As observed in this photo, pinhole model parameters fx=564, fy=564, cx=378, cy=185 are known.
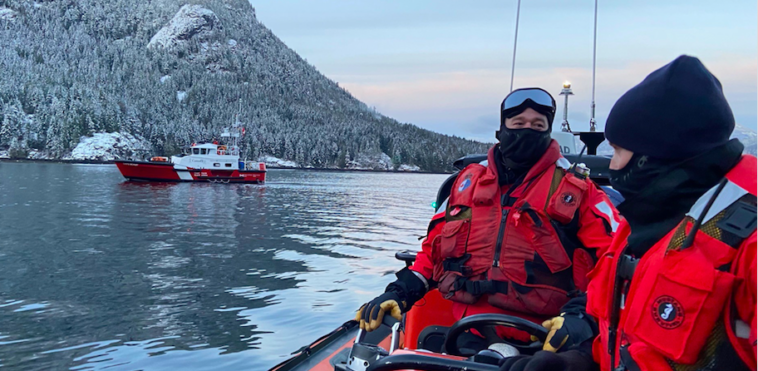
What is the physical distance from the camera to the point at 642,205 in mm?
1373

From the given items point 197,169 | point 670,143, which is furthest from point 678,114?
point 197,169

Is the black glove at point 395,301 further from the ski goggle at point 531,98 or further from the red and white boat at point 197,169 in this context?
the red and white boat at point 197,169

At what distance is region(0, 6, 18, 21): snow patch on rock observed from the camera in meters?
175

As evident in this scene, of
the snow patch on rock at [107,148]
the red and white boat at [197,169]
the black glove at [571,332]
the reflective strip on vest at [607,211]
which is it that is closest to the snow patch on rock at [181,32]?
the snow patch on rock at [107,148]

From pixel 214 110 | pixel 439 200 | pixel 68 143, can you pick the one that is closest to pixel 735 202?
pixel 439 200

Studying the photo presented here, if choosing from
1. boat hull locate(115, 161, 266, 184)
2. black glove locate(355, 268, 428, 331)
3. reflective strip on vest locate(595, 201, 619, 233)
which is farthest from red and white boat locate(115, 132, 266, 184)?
reflective strip on vest locate(595, 201, 619, 233)

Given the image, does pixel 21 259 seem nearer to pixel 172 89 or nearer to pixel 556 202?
pixel 556 202

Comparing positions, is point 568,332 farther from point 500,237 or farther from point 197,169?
point 197,169

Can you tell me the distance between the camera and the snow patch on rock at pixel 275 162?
122m

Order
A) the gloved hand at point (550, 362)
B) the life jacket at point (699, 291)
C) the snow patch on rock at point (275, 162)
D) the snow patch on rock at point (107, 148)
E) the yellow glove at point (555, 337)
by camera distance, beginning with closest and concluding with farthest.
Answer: the life jacket at point (699, 291), the gloved hand at point (550, 362), the yellow glove at point (555, 337), the snow patch on rock at point (107, 148), the snow patch on rock at point (275, 162)

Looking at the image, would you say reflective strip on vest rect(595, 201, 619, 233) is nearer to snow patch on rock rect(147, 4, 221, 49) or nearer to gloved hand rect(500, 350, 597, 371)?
gloved hand rect(500, 350, 597, 371)

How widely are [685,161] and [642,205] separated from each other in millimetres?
151

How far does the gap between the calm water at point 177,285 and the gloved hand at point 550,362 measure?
460 centimetres

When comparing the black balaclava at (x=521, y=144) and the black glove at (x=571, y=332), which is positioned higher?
the black balaclava at (x=521, y=144)
